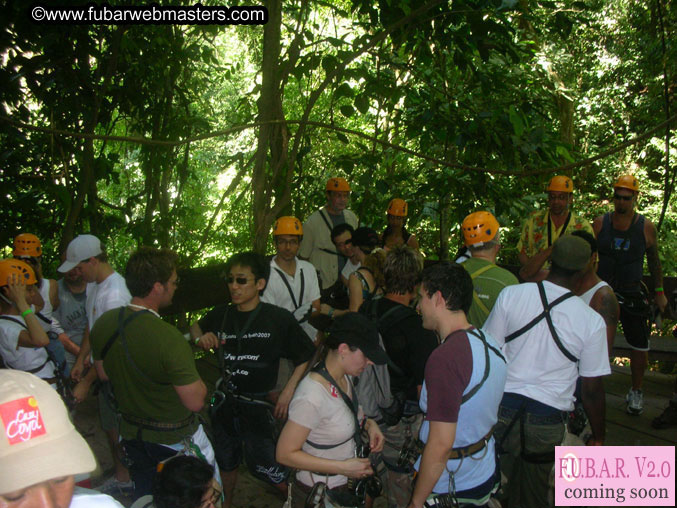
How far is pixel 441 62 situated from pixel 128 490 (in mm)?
5187

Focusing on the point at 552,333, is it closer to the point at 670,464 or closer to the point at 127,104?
the point at 670,464

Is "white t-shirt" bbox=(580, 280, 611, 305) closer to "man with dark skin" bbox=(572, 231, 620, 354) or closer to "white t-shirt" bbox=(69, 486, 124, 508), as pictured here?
"man with dark skin" bbox=(572, 231, 620, 354)

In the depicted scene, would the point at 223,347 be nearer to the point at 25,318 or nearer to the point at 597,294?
the point at 25,318

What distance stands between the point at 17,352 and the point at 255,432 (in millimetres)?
1618

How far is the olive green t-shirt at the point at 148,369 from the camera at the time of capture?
2.66 meters

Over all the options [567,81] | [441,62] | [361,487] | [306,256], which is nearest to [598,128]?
[567,81]

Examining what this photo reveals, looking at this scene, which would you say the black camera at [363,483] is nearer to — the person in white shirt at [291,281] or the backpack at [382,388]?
the backpack at [382,388]

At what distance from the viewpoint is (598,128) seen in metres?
12.3

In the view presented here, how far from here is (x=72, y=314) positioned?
4.42 meters

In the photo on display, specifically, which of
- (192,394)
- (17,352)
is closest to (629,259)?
(192,394)

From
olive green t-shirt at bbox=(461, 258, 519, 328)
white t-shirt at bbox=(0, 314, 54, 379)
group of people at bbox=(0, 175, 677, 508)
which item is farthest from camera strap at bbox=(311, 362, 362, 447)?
white t-shirt at bbox=(0, 314, 54, 379)

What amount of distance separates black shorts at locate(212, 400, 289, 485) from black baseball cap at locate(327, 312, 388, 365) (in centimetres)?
104

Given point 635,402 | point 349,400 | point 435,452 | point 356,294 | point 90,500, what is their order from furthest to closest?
point 635,402, point 356,294, point 349,400, point 435,452, point 90,500

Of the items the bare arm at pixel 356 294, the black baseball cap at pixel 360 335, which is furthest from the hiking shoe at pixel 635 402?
the black baseball cap at pixel 360 335
